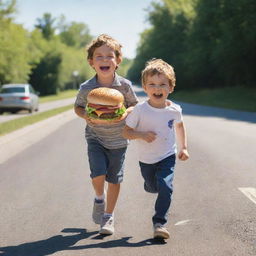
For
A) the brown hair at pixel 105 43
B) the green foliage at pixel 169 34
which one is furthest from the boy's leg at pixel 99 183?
the green foliage at pixel 169 34

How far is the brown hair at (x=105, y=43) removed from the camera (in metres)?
4.43

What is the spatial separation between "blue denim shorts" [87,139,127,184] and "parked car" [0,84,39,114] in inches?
827

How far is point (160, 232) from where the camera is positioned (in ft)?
13.3

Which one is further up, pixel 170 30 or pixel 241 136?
pixel 170 30

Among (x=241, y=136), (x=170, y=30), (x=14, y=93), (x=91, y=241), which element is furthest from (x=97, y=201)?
(x=170, y=30)

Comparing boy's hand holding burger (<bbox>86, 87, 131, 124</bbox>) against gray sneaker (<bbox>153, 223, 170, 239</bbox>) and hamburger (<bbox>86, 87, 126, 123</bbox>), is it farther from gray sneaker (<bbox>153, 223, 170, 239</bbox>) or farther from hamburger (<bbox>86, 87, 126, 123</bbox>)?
gray sneaker (<bbox>153, 223, 170, 239</bbox>)

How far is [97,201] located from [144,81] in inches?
46.8

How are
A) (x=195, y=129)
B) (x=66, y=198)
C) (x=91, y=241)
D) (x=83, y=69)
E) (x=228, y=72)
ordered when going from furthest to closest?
(x=83, y=69)
(x=228, y=72)
(x=195, y=129)
(x=66, y=198)
(x=91, y=241)

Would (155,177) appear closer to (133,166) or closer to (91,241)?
(91,241)

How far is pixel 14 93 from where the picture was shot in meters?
25.0

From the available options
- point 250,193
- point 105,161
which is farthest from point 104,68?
point 250,193

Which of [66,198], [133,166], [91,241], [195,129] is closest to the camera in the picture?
[91,241]

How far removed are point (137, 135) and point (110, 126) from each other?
387 mm

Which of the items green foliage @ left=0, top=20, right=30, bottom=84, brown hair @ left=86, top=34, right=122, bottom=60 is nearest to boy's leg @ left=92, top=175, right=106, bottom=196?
brown hair @ left=86, top=34, right=122, bottom=60
